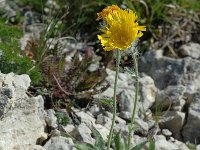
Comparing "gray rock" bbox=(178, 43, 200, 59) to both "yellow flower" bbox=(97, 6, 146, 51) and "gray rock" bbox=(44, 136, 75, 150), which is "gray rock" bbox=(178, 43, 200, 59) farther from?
"yellow flower" bbox=(97, 6, 146, 51)

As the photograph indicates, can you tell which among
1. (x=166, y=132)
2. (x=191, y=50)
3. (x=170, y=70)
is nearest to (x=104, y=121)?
(x=166, y=132)

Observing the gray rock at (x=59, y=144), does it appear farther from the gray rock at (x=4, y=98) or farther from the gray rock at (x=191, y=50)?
the gray rock at (x=191, y=50)

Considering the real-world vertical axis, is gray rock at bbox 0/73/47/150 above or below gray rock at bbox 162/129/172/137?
above

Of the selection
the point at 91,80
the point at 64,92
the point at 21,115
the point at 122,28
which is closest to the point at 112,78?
the point at 91,80

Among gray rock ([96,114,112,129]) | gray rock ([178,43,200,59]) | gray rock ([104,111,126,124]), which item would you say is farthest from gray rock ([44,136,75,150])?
gray rock ([178,43,200,59])

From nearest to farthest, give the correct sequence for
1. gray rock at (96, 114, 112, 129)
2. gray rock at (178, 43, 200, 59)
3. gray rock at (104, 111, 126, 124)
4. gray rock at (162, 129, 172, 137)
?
gray rock at (96, 114, 112, 129)
gray rock at (104, 111, 126, 124)
gray rock at (162, 129, 172, 137)
gray rock at (178, 43, 200, 59)

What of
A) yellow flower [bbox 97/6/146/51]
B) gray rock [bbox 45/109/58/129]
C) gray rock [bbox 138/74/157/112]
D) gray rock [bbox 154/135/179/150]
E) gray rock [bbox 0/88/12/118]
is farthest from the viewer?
gray rock [bbox 138/74/157/112]
